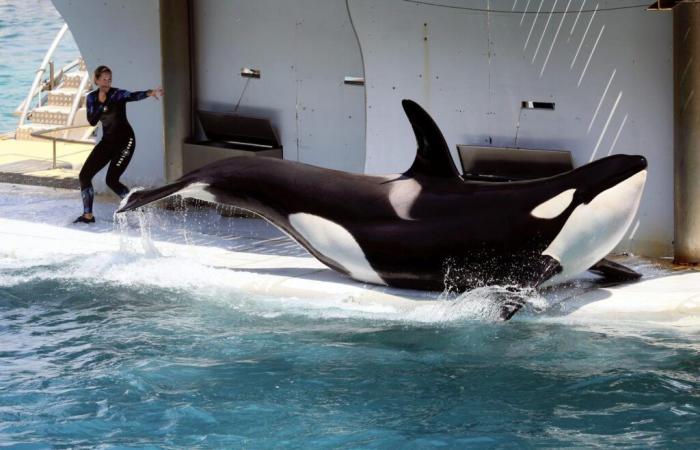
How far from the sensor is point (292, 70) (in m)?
11.3

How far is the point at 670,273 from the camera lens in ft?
28.5

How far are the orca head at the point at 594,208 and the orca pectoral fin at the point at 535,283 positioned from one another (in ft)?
0.14

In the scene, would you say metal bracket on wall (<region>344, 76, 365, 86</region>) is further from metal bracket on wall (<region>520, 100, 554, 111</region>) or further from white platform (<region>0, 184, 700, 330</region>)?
metal bracket on wall (<region>520, 100, 554, 111</region>)

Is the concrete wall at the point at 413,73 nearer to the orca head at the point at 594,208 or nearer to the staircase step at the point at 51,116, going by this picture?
the orca head at the point at 594,208

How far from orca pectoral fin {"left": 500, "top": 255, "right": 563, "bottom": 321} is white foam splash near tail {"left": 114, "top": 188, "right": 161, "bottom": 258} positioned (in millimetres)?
3034

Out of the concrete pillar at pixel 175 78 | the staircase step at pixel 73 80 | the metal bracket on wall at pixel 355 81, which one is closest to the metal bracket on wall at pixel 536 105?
the metal bracket on wall at pixel 355 81

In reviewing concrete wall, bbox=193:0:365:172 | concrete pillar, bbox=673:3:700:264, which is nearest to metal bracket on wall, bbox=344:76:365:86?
concrete wall, bbox=193:0:365:172

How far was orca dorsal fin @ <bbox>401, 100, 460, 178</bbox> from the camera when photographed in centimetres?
806

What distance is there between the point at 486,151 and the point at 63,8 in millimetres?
4848

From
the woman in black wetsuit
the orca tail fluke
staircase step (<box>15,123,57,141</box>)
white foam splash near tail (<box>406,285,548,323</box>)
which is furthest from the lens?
staircase step (<box>15,123,57,141</box>)

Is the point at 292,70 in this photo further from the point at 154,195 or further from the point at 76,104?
the point at 76,104

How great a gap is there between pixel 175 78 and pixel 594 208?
16.8 feet

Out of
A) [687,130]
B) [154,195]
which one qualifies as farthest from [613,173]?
[154,195]

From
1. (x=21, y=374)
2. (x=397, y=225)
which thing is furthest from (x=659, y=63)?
(x=21, y=374)
